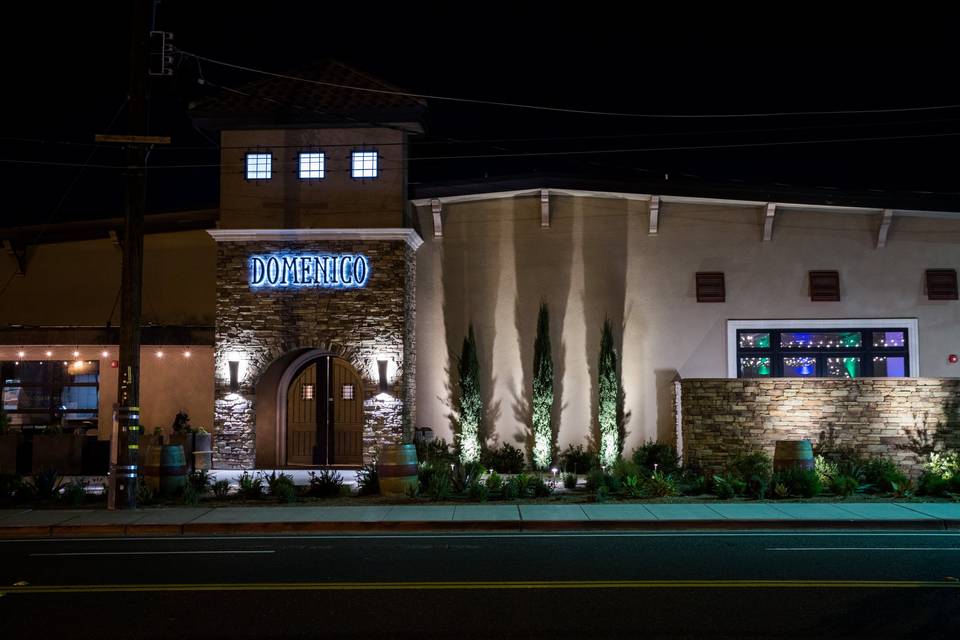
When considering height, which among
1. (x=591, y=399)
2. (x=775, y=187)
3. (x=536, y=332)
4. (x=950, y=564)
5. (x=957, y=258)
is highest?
(x=775, y=187)

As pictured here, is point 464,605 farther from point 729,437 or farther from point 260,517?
point 729,437

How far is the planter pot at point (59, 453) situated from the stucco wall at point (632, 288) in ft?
27.1

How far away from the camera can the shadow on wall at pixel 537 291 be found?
23.2 m

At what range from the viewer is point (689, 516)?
547 inches

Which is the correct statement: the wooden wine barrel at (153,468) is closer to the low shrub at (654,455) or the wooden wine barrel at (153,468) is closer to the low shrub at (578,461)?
the low shrub at (578,461)

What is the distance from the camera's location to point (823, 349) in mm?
22766

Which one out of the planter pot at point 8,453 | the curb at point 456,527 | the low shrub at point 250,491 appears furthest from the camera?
the planter pot at point 8,453

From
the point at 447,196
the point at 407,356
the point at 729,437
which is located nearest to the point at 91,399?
the point at 407,356

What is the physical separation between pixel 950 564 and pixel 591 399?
1325 centimetres

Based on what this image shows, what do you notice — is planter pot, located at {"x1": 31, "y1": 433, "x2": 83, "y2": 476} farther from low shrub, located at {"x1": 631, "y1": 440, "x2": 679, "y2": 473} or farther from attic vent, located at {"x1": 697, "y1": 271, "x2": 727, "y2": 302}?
attic vent, located at {"x1": 697, "y1": 271, "x2": 727, "y2": 302}

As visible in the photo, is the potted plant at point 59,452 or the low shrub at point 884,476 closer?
the low shrub at point 884,476

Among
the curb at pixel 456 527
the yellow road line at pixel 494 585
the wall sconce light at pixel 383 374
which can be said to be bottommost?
the curb at pixel 456 527

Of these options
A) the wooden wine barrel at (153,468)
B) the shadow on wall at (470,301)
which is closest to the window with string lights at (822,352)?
the shadow on wall at (470,301)

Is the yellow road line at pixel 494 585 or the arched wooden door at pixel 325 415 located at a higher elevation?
the arched wooden door at pixel 325 415
